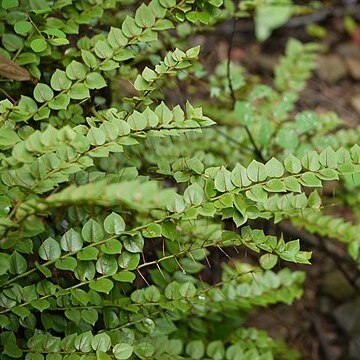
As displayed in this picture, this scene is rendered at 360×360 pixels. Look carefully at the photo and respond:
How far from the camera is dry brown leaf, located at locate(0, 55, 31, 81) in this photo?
1276 mm

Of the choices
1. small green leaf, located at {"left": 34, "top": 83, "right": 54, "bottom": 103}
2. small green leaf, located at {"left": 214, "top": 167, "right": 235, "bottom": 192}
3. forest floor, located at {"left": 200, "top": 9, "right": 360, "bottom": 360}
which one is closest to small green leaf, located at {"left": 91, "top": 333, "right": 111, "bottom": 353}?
small green leaf, located at {"left": 214, "top": 167, "right": 235, "bottom": 192}

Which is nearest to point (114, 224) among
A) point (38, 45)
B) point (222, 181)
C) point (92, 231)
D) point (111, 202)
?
point (92, 231)

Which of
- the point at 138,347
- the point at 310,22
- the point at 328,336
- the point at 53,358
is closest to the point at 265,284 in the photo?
the point at 138,347

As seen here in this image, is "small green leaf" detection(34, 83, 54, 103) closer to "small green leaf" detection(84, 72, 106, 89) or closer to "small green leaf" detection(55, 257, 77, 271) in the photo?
"small green leaf" detection(84, 72, 106, 89)

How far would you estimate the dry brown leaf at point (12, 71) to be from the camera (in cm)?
128

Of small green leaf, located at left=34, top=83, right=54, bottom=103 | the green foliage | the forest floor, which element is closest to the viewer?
the green foliage

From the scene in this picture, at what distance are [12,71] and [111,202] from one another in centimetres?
58

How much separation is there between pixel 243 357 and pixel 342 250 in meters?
0.93

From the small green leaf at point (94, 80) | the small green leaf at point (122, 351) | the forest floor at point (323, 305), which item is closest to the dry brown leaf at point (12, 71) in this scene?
the small green leaf at point (94, 80)

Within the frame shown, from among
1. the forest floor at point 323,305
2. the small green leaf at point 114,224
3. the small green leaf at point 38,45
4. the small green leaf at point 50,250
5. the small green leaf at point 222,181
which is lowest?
the forest floor at point 323,305

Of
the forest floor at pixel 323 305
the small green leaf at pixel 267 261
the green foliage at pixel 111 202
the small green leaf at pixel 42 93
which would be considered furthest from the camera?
the forest floor at pixel 323 305

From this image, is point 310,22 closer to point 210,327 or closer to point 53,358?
point 210,327

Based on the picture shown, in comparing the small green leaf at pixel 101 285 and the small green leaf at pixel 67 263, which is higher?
the small green leaf at pixel 67 263

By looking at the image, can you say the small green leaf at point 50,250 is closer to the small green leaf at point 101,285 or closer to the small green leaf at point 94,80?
the small green leaf at point 101,285
